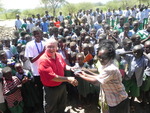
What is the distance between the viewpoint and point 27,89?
357 cm

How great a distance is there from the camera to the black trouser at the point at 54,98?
2.88 m

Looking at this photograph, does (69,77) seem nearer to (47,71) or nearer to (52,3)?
(47,71)

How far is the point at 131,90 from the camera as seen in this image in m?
3.51

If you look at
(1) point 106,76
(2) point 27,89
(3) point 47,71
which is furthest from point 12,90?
(1) point 106,76

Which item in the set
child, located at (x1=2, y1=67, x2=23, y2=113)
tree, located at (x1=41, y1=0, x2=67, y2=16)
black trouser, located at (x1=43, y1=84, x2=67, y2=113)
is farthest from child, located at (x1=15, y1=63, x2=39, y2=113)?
tree, located at (x1=41, y1=0, x2=67, y2=16)

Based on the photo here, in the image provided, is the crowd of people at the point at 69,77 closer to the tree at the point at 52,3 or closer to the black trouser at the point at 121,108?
the black trouser at the point at 121,108

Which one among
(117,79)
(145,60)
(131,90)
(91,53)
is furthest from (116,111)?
(91,53)

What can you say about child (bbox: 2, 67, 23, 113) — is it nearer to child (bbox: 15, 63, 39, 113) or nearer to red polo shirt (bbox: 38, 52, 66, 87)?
child (bbox: 15, 63, 39, 113)

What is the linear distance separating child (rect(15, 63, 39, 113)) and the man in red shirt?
2.42 ft

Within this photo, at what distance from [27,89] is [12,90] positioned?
419 mm

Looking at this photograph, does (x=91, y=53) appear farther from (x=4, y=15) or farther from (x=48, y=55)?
(x=4, y=15)

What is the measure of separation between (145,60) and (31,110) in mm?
2897

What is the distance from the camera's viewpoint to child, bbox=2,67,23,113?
10.4 ft

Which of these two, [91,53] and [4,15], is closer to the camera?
[91,53]
